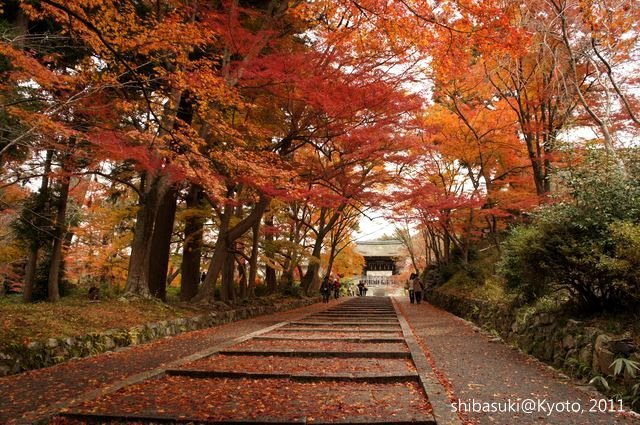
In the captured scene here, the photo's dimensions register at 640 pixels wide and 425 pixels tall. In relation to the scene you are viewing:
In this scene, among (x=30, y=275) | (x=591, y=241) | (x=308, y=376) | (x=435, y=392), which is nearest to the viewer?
(x=435, y=392)

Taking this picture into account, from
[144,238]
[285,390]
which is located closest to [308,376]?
[285,390]

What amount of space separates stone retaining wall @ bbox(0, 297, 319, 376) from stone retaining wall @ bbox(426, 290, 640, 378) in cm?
686

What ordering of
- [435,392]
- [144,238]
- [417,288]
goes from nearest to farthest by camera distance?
[435,392], [144,238], [417,288]

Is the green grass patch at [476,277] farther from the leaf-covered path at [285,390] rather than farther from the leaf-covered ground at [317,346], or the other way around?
the leaf-covered path at [285,390]

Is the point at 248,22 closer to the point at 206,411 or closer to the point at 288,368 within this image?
the point at 288,368

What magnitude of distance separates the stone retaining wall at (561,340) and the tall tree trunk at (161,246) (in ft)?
27.6

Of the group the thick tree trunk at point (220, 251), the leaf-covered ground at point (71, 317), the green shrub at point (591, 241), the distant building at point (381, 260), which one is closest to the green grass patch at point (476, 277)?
the thick tree trunk at point (220, 251)

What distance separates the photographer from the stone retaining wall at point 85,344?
530cm

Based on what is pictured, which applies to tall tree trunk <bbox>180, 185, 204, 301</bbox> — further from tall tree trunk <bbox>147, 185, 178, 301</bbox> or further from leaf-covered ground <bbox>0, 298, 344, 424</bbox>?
leaf-covered ground <bbox>0, 298, 344, 424</bbox>

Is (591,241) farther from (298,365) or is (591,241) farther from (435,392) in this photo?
(298,365)

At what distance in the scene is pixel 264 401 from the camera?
4.07m

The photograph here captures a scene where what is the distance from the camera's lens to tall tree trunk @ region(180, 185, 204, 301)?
13953mm

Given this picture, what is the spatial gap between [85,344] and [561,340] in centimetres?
705

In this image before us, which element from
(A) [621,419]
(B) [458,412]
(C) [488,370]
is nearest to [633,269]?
(A) [621,419]
